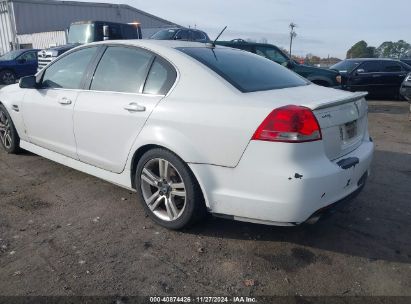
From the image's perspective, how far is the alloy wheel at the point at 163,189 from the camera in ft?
10.5

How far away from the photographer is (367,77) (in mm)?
12648

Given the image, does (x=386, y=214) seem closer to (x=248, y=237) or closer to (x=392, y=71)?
(x=248, y=237)

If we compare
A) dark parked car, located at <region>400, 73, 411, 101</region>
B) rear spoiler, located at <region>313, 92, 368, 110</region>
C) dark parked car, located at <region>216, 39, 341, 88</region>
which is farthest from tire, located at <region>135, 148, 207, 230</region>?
dark parked car, located at <region>216, 39, 341, 88</region>

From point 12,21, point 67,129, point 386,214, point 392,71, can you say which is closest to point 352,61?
point 392,71

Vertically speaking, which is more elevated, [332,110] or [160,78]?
[160,78]

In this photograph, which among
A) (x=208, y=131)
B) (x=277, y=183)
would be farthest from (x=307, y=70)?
(x=277, y=183)

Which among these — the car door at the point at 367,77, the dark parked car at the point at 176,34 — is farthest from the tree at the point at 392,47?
the dark parked car at the point at 176,34

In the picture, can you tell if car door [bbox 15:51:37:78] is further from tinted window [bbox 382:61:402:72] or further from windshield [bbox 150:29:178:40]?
tinted window [bbox 382:61:402:72]

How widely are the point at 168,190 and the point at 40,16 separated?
99.8 ft

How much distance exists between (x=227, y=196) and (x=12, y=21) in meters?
30.6

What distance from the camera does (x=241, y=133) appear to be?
2.74 metres

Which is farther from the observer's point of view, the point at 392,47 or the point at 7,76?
the point at 392,47

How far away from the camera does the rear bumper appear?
8.63 feet

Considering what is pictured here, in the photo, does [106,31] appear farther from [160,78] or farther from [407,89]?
[160,78]
